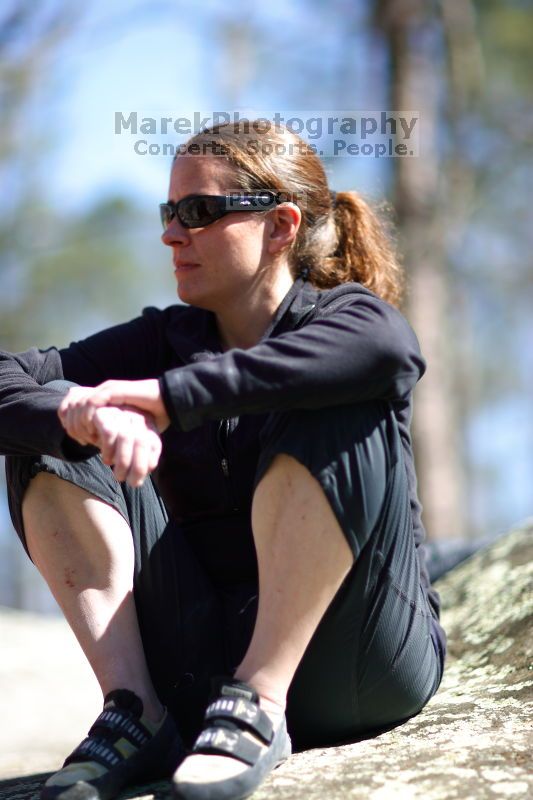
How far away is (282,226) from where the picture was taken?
2.51 meters

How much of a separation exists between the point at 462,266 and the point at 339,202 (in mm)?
7975

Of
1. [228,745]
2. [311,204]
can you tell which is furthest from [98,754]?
[311,204]

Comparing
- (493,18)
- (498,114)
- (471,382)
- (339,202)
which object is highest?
(493,18)

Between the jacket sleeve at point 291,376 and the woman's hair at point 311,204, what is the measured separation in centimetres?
64

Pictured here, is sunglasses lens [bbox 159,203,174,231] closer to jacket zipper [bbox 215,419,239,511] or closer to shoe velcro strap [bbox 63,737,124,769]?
jacket zipper [bbox 215,419,239,511]

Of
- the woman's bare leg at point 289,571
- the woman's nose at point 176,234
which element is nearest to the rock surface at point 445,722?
the woman's bare leg at point 289,571

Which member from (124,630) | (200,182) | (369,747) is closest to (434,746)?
(369,747)

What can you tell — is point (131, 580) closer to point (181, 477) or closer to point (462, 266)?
point (181, 477)

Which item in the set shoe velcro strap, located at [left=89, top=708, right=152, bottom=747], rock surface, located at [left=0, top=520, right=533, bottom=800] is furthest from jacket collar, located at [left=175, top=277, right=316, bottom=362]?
rock surface, located at [left=0, top=520, right=533, bottom=800]

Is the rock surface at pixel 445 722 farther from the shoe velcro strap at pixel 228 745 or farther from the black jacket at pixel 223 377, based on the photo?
the black jacket at pixel 223 377

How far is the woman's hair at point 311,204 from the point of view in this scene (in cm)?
246

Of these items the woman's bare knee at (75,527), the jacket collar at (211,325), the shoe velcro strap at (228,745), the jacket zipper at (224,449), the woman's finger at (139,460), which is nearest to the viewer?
the shoe velcro strap at (228,745)

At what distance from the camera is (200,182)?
2406mm

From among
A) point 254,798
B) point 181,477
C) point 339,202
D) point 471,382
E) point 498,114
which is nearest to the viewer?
point 254,798
